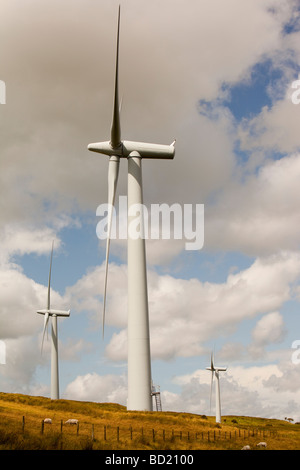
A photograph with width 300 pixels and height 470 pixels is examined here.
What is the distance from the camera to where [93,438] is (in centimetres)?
4081

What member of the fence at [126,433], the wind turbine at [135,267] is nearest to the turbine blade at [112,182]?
the wind turbine at [135,267]

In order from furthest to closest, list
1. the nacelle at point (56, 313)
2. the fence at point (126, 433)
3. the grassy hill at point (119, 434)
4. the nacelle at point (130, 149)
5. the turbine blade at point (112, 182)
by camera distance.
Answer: the nacelle at point (56, 313) → the nacelle at point (130, 149) → the turbine blade at point (112, 182) → the fence at point (126, 433) → the grassy hill at point (119, 434)

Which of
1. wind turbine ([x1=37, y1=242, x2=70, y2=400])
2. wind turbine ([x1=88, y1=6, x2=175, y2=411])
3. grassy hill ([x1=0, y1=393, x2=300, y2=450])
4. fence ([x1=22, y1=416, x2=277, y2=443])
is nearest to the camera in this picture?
grassy hill ([x1=0, y1=393, x2=300, y2=450])

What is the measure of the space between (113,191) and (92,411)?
27768 millimetres

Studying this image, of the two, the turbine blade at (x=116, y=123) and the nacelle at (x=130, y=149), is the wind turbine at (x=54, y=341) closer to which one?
the nacelle at (x=130, y=149)

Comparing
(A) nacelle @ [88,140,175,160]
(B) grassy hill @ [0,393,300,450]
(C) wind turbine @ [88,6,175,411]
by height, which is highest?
(A) nacelle @ [88,140,175,160]

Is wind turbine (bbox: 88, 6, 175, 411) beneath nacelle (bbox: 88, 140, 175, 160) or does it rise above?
beneath

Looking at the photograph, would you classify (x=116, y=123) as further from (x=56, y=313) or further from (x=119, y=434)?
(x=56, y=313)

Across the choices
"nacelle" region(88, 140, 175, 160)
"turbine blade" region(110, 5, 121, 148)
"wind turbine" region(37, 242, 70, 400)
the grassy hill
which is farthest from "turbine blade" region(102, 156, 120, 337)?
"wind turbine" region(37, 242, 70, 400)

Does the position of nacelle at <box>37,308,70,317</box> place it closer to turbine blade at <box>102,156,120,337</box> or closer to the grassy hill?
the grassy hill

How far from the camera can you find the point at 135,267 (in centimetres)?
5975

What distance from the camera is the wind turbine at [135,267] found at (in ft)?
188

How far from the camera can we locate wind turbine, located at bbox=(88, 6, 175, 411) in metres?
57.2
